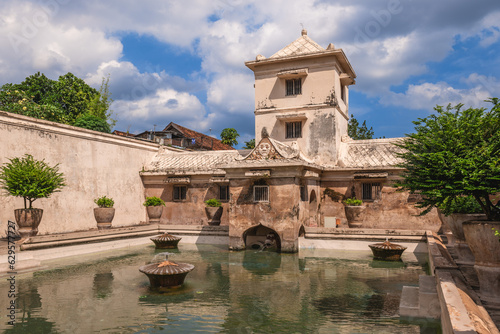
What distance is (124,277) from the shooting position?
32.9ft

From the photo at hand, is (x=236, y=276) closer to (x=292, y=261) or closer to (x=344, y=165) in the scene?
(x=292, y=261)

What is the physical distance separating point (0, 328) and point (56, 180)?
7477 mm

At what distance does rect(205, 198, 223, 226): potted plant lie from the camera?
17500 millimetres

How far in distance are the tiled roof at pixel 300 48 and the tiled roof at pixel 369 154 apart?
16.5ft

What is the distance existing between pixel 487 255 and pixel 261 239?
415 inches

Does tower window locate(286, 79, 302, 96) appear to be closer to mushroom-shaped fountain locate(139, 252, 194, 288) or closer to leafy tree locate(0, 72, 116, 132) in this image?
mushroom-shaped fountain locate(139, 252, 194, 288)

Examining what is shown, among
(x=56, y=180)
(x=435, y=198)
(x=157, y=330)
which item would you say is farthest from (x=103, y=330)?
(x=56, y=180)

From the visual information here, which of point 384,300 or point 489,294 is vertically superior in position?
point 489,294

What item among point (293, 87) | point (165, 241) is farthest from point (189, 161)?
point (293, 87)

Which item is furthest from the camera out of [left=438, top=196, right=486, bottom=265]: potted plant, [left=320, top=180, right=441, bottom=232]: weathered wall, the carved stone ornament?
[left=320, top=180, right=441, bottom=232]: weathered wall

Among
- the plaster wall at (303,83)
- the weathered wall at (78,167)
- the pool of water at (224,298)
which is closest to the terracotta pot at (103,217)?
the weathered wall at (78,167)

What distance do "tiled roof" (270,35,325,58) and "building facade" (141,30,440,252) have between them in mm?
53

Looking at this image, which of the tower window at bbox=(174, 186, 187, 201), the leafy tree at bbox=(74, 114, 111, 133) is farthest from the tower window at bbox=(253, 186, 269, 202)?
the leafy tree at bbox=(74, 114, 111, 133)

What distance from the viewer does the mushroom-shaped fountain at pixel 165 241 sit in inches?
585
